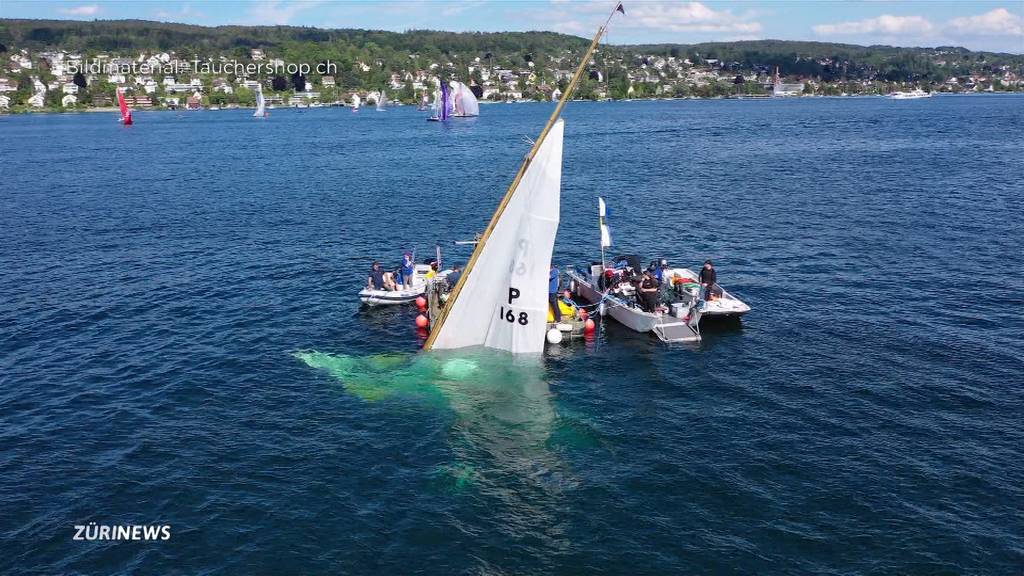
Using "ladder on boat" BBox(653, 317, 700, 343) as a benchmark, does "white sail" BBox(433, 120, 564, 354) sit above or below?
above

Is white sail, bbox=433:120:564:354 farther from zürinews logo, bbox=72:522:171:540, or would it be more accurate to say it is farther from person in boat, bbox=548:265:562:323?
zürinews logo, bbox=72:522:171:540

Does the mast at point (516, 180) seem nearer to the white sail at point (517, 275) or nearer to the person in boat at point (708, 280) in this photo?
the white sail at point (517, 275)

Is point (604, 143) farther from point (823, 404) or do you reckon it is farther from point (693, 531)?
point (693, 531)

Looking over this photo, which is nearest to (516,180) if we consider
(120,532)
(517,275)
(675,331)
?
(517,275)

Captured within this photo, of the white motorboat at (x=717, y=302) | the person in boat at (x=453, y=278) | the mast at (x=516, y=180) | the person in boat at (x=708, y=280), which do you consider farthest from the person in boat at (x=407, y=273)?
the person in boat at (x=708, y=280)

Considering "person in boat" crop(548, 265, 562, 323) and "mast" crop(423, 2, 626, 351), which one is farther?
"person in boat" crop(548, 265, 562, 323)

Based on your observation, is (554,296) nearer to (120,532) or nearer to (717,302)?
(717,302)

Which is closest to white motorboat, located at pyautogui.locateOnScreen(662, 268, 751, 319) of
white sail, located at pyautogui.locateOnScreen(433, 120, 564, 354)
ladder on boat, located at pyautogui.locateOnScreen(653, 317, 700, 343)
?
ladder on boat, located at pyautogui.locateOnScreen(653, 317, 700, 343)
